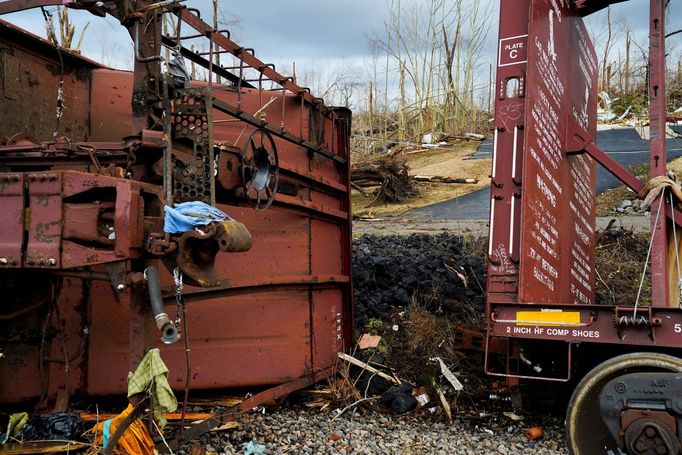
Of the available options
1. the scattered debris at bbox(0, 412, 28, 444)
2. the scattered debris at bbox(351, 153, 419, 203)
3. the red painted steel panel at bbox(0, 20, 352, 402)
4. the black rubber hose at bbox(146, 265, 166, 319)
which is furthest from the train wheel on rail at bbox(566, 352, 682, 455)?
the scattered debris at bbox(351, 153, 419, 203)

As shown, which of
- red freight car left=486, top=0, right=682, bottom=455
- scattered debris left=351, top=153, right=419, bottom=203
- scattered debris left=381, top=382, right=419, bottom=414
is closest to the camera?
red freight car left=486, top=0, right=682, bottom=455

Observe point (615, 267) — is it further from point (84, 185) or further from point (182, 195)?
point (84, 185)

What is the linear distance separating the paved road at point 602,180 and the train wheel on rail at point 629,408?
1010cm

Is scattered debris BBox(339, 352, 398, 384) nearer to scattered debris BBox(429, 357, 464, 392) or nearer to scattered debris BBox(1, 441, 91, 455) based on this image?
scattered debris BBox(429, 357, 464, 392)

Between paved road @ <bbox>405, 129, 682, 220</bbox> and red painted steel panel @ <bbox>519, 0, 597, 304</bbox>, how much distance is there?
6.92m

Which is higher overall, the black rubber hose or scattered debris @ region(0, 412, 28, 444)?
the black rubber hose

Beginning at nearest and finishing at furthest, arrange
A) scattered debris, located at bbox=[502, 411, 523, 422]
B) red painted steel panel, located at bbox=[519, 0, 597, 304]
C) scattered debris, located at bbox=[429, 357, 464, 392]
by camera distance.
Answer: red painted steel panel, located at bbox=[519, 0, 597, 304]
scattered debris, located at bbox=[502, 411, 523, 422]
scattered debris, located at bbox=[429, 357, 464, 392]

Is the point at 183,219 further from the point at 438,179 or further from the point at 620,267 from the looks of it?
the point at 438,179

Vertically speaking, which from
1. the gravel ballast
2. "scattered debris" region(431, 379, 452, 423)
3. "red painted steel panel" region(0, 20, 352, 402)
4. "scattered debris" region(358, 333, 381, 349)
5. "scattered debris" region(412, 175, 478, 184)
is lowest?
the gravel ballast

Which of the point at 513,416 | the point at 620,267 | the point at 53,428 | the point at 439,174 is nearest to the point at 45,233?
the point at 53,428

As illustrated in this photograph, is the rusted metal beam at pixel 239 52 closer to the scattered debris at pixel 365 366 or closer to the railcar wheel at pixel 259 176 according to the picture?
the railcar wheel at pixel 259 176

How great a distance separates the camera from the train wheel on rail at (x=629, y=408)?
133 inches

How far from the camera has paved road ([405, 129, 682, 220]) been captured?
14766mm

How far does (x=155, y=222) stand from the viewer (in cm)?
354
